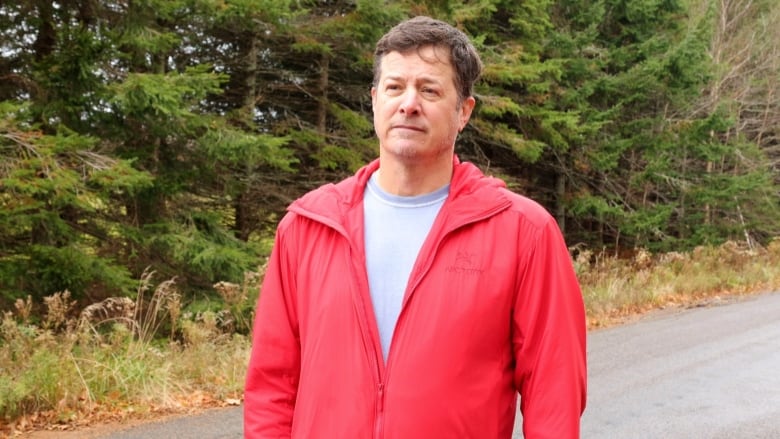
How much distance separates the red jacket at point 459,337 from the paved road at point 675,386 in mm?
3714

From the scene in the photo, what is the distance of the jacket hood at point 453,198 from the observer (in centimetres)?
204

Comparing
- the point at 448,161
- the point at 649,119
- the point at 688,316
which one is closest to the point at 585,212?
the point at 649,119

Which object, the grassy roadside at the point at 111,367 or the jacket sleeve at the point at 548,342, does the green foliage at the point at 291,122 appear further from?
the jacket sleeve at the point at 548,342

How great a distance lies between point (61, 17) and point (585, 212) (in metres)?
14.2

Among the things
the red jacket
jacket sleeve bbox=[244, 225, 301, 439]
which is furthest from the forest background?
the red jacket

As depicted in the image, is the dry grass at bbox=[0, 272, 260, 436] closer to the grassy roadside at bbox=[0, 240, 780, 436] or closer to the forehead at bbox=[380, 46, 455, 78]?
the grassy roadside at bbox=[0, 240, 780, 436]

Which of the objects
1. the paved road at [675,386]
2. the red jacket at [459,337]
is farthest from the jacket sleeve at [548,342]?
the paved road at [675,386]

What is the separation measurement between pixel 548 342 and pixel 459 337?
0.80 feet

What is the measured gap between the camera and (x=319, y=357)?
207cm

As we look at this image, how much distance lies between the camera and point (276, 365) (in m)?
2.22

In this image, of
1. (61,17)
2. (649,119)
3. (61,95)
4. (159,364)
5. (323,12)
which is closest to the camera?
(159,364)

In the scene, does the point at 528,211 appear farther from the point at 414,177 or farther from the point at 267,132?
the point at 267,132

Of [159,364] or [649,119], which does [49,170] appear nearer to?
[159,364]

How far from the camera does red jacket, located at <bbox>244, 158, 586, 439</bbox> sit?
193 cm
